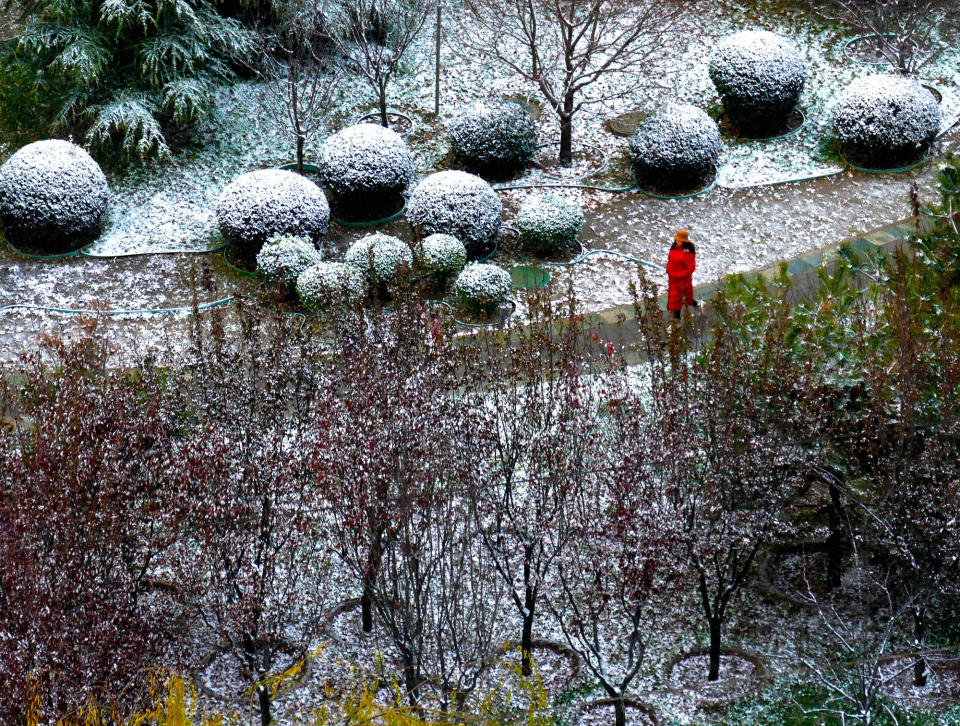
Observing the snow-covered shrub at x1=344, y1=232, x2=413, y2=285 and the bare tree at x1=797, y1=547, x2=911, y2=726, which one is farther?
the snow-covered shrub at x1=344, y1=232, x2=413, y2=285

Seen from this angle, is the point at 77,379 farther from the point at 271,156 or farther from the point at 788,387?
the point at 271,156

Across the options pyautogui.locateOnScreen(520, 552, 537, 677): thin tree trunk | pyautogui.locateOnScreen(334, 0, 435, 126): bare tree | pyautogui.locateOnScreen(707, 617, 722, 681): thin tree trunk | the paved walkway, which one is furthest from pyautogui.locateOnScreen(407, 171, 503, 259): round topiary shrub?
pyautogui.locateOnScreen(707, 617, 722, 681): thin tree trunk

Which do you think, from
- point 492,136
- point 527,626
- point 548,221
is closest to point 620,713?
point 527,626

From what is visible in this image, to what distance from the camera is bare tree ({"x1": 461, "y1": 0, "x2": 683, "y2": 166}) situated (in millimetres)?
19250

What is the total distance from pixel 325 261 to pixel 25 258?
156 inches

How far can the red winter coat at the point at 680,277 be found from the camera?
51.5ft

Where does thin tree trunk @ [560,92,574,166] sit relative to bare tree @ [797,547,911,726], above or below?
above

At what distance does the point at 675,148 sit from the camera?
730 inches

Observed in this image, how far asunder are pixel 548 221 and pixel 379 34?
5.55 m

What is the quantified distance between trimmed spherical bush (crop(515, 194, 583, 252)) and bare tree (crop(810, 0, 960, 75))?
6.62 m

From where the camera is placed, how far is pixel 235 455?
1073cm

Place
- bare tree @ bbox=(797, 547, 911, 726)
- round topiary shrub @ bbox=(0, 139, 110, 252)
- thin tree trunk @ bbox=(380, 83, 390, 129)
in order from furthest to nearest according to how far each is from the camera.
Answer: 1. thin tree trunk @ bbox=(380, 83, 390, 129)
2. round topiary shrub @ bbox=(0, 139, 110, 252)
3. bare tree @ bbox=(797, 547, 911, 726)

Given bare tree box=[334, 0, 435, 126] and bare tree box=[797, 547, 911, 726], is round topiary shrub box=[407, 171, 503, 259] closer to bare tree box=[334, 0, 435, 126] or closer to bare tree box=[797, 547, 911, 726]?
bare tree box=[334, 0, 435, 126]

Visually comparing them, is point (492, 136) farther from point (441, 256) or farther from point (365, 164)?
point (441, 256)
